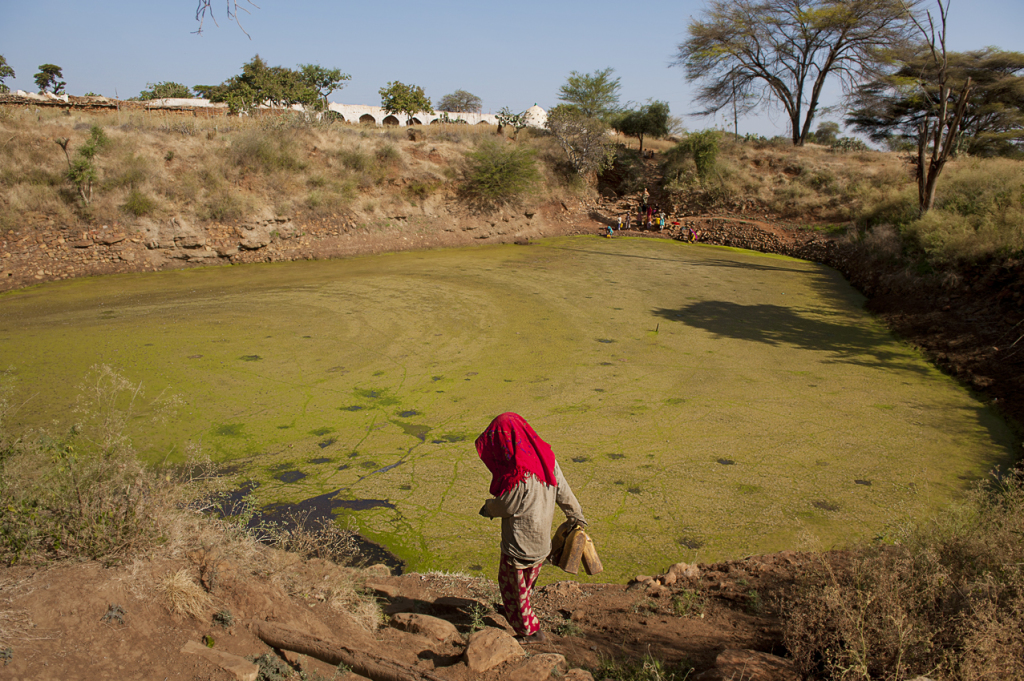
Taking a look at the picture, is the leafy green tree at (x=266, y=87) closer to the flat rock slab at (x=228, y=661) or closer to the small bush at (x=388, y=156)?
the small bush at (x=388, y=156)

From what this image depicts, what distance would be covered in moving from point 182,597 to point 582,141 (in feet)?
72.4

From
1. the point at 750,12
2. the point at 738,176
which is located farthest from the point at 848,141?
the point at 738,176

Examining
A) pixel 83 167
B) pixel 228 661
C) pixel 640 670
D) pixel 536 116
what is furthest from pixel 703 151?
pixel 228 661

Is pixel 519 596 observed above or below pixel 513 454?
below

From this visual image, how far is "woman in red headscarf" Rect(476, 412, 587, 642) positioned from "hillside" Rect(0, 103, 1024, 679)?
0.74 feet

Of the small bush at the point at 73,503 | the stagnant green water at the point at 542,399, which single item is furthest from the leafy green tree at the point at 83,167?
the small bush at the point at 73,503

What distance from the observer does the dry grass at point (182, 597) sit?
242 centimetres

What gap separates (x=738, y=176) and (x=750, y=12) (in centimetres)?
1066

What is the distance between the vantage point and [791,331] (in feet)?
31.6

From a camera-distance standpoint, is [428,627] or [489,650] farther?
[428,627]

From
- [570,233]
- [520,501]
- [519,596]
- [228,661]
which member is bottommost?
[519,596]

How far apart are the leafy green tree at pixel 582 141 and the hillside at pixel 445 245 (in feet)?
1.93

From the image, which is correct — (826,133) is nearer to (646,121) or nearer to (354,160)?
(646,121)

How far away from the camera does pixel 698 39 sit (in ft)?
92.0
